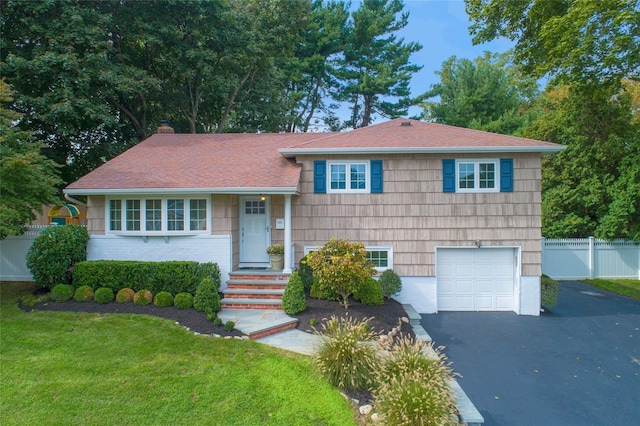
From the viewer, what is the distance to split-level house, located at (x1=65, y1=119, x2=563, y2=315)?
8812 millimetres

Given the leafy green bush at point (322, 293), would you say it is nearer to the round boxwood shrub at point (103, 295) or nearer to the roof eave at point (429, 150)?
the roof eave at point (429, 150)

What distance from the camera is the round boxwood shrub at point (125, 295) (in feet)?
25.6

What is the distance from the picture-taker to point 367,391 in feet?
15.2

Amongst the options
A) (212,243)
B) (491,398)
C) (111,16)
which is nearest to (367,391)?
(491,398)

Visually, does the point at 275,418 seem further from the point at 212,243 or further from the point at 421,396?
the point at 212,243

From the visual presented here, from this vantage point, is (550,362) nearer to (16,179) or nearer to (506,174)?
(506,174)

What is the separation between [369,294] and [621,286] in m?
10.3

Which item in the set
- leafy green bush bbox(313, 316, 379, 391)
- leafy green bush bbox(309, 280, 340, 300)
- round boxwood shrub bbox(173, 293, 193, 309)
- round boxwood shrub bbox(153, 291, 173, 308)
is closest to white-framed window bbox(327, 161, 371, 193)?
leafy green bush bbox(309, 280, 340, 300)

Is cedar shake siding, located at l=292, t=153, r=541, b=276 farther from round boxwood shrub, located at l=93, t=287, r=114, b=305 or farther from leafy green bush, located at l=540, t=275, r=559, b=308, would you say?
round boxwood shrub, located at l=93, t=287, r=114, b=305

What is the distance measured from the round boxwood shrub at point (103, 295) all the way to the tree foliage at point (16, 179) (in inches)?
88.9

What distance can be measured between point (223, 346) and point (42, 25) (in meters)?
14.3

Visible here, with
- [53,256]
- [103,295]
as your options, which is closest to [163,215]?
[103,295]

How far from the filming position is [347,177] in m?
9.34

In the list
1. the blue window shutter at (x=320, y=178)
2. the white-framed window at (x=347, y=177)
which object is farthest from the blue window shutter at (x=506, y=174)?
the blue window shutter at (x=320, y=178)
